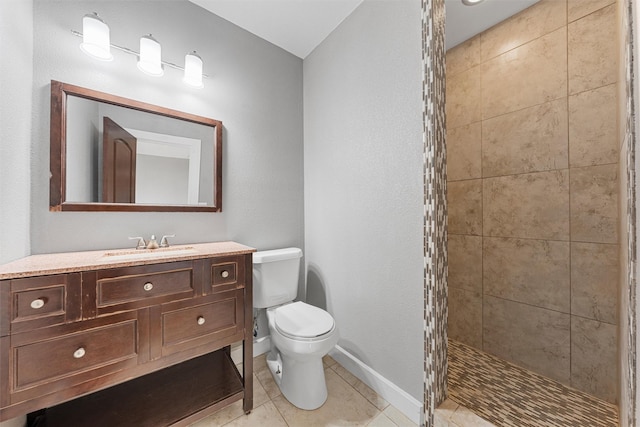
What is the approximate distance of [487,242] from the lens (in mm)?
1901

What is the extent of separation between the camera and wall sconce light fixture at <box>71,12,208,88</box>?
124 cm

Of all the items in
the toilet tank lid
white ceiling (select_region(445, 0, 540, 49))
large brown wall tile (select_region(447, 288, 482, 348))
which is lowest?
large brown wall tile (select_region(447, 288, 482, 348))

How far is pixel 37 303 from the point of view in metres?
0.87

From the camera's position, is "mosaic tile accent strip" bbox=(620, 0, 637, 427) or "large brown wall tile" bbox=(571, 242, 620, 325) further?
"large brown wall tile" bbox=(571, 242, 620, 325)

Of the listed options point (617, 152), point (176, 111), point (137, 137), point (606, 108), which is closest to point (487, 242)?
point (617, 152)

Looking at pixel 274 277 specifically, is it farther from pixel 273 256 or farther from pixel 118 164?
pixel 118 164

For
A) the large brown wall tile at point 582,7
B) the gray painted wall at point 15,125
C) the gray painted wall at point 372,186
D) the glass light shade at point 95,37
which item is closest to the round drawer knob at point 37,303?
the gray painted wall at point 15,125

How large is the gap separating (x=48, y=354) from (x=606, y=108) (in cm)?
295

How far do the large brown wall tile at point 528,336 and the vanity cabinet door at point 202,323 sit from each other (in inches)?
73.7

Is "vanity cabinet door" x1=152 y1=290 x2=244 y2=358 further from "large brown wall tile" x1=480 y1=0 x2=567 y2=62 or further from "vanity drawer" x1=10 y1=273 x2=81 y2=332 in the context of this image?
"large brown wall tile" x1=480 y1=0 x2=567 y2=62

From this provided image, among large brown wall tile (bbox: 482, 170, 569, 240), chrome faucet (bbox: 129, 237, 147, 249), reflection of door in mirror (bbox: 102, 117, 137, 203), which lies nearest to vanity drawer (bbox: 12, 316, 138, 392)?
chrome faucet (bbox: 129, 237, 147, 249)

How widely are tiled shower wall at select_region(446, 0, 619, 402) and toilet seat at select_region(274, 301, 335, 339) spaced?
134 cm

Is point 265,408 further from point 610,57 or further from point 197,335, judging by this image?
point 610,57

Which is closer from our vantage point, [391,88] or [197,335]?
[197,335]
